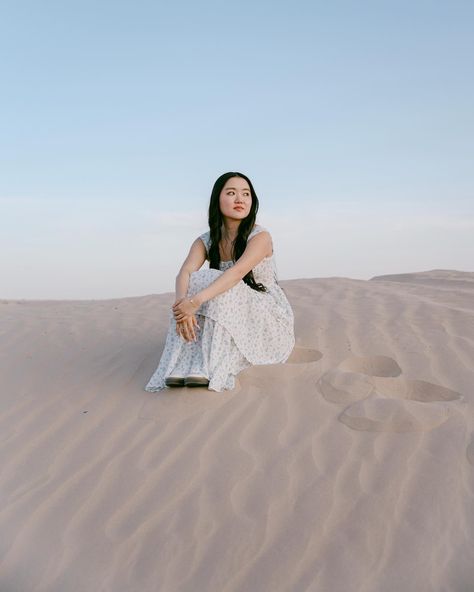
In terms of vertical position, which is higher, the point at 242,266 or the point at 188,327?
the point at 242,266

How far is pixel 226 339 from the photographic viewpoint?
4.19 meters

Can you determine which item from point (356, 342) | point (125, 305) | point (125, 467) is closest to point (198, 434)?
point (125, 467)

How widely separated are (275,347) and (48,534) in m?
2.04

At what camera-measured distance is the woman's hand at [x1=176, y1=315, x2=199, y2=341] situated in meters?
4.06

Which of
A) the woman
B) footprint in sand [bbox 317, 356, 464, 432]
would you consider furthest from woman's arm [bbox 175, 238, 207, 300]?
footprint in sand [bbox 317, 356, 464, 432]

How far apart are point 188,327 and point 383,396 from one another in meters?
1.26

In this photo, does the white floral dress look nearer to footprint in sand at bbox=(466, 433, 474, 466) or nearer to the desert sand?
the desert sand

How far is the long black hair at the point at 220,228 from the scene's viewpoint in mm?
4707

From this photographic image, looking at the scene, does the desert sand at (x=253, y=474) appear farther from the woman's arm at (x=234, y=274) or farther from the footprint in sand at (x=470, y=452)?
the woman's arm at (x=234, y=274)

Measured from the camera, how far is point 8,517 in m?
3.21

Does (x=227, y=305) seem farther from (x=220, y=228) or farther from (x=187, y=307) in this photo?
(x=220, y=228)

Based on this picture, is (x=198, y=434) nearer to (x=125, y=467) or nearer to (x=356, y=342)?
(x=125, y=467)

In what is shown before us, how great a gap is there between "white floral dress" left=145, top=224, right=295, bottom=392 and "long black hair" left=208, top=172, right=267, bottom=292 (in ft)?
0.58

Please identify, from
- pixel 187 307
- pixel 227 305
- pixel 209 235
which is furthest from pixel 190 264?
pixel 187 307
